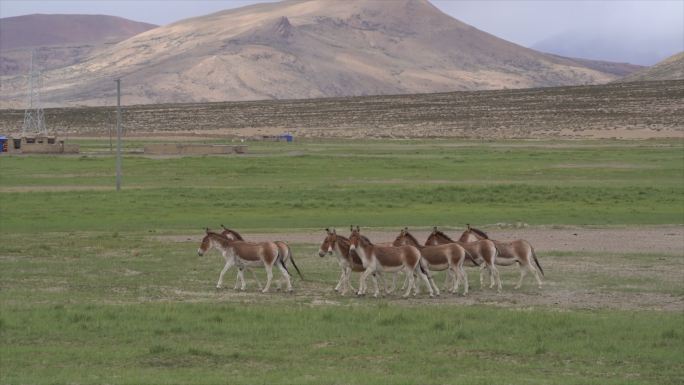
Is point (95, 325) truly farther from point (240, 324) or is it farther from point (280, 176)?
point (280, 176)

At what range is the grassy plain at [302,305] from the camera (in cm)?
1241

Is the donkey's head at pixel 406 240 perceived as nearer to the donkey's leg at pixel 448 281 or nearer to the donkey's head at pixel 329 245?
the donkey's leg at pixel 448 281

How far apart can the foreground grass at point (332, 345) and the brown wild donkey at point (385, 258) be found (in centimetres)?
149

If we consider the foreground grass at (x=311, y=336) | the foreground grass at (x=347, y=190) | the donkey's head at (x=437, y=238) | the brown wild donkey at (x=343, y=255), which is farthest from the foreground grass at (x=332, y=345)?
the foreground grass at (x=347, y=190)

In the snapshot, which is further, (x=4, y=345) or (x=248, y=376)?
(x=4, y=345)

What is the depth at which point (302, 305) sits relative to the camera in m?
17.0

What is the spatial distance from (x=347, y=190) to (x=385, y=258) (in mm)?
25331

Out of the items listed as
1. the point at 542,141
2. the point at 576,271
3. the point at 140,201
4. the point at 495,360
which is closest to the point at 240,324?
the point at 495,360

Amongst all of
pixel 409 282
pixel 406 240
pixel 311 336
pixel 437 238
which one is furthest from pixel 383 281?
pixel 311 336

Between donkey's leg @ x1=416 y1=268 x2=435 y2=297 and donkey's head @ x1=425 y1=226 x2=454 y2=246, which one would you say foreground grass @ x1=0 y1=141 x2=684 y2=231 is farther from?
donkey's leg @ x1=416 y1=268 x2=435 y2=297

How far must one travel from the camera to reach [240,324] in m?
14.9

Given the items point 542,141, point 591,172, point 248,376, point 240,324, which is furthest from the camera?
point 542,141

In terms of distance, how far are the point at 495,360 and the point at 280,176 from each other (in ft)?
131

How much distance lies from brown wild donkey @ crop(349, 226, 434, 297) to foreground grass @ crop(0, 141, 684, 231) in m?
13.9
